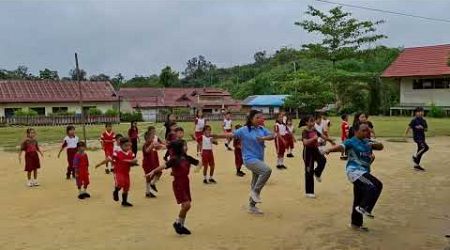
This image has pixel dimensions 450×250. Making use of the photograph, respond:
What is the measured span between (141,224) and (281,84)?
34.3m

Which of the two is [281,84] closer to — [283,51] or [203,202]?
[203,202]

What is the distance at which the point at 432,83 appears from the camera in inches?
1670

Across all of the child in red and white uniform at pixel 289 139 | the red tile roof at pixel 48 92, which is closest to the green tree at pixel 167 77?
the red tile roof at pixel 48 92

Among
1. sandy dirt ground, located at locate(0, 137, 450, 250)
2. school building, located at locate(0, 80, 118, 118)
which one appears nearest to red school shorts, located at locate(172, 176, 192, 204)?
sandy dirt ground, located at locate(0, 137, 450, 250)

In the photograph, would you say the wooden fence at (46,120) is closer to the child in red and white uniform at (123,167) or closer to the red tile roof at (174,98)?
the red tile roof at (174,98)

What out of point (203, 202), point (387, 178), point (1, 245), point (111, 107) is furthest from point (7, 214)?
point (111, 107)

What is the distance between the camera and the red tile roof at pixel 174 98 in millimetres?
66875

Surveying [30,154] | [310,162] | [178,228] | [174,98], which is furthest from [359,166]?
[174,98]

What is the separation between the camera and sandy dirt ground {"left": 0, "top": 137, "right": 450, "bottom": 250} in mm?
7125

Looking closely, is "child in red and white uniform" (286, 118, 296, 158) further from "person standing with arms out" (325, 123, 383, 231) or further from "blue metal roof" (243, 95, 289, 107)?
"blue metal roof" (243, 95, 289, 107)

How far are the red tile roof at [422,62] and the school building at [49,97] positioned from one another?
1165 inches

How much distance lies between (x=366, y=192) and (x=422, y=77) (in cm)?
3760

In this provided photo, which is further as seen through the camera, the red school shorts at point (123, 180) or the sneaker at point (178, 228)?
the red school shorts at point (123, 180)

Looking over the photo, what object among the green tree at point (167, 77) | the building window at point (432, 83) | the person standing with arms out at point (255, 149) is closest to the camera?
the person standing with arms out at point (255, 149)
